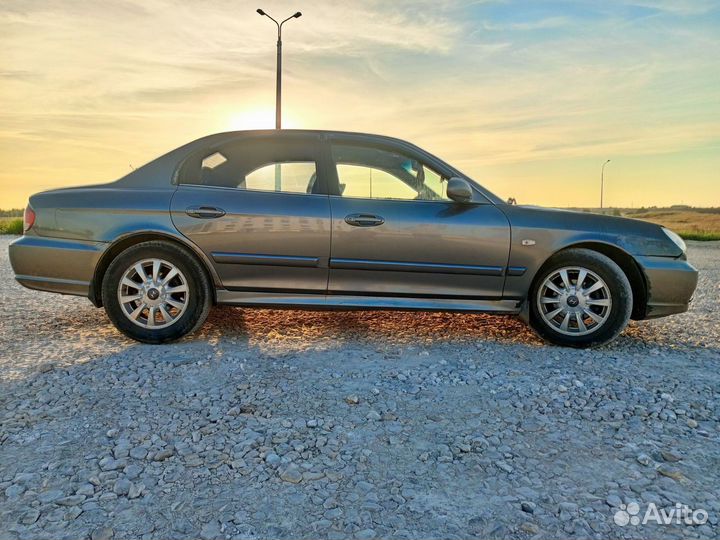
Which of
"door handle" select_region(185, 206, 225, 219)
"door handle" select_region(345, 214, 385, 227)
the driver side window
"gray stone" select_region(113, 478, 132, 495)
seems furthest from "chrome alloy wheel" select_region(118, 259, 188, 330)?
"gray stone" select_region(113, 478, 132, 495)

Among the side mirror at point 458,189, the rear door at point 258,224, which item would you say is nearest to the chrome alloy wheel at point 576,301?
the side mirror at point 458,189

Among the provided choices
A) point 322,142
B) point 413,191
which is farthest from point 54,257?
point 413,191

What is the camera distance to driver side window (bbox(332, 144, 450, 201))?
15.1 ft

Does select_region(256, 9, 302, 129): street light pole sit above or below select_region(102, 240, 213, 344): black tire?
above

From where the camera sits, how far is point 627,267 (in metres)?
4.78

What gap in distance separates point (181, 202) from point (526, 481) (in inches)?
130

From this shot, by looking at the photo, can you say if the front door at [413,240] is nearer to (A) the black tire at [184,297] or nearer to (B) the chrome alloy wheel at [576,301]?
(B) the chrome alloy wheel at [576,301]

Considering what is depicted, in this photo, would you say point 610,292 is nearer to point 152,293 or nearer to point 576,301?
point 576,301

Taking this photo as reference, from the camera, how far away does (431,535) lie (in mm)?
2098

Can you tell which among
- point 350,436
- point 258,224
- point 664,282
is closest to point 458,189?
point 258,224

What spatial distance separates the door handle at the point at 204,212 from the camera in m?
4.48

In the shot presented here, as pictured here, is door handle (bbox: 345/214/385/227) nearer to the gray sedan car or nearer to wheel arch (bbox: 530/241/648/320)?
the gray sedan car

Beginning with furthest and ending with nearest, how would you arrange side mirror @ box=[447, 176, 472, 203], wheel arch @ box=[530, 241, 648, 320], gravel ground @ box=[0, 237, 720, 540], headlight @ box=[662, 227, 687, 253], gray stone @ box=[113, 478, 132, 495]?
headlight @ box=[662, 227, 687, 253], wheel arch @ box=[530, 241, 648, 320], side mirror @ box=[447, 176, 472, 203], gray stone @ box=[113, 478, 132, 495], gravel ground @ box=[0, 237, 720, 540]

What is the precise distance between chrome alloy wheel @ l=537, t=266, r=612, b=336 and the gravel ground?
0.26 meters
